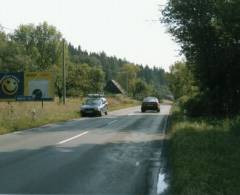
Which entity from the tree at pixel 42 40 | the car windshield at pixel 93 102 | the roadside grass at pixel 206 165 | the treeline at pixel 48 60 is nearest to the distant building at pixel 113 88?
the treeline at pixel 48 60

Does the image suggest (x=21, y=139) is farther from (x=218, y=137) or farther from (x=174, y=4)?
(x=174, y=4)

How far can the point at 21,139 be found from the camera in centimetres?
2056

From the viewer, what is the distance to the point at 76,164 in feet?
43.8

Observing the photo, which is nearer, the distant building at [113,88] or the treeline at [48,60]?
the treeline at [48,60]

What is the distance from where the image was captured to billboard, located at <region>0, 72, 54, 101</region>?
36344mm

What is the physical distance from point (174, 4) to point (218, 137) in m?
11.1

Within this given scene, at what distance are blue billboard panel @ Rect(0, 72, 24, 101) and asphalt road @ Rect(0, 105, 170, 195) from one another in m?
15.0

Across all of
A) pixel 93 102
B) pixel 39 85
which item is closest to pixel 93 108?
pixel 93 102

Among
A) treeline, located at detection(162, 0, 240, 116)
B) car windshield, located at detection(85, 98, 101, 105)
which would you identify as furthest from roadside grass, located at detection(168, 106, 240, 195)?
car windshield, located at detection(85, 98, 101, 105)

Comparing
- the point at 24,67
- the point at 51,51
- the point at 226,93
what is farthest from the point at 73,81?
the point at 226,93

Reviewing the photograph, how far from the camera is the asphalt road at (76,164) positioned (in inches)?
394

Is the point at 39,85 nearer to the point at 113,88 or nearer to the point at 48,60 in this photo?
the point at 48,60

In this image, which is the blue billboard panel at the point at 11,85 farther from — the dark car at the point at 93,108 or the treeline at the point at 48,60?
the treeline at the point at 48,60

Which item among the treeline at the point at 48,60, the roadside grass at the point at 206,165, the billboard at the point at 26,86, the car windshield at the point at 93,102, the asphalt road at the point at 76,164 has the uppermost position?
the treeline at the point at 48,60
